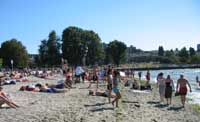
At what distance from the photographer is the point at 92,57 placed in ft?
350

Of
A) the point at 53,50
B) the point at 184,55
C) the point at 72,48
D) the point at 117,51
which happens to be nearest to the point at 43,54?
the point at 53,50

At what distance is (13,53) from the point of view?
91.4m

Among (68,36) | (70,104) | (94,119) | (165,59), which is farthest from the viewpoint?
(165,59)

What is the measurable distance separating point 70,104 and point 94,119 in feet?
11.0

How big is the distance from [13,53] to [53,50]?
12.5 m

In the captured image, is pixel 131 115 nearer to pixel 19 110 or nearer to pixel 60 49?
pixel 19 110

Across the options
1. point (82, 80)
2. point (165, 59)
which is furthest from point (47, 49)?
Result: point (165, 59)

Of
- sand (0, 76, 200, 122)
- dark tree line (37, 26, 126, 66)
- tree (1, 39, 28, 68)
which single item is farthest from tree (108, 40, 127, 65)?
sand (0, 76, 200, 122)

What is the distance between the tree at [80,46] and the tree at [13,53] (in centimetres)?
1098

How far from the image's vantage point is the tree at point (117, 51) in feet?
431

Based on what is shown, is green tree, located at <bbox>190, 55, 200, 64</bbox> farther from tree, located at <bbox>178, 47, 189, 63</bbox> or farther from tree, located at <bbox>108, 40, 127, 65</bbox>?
tree, located at <bbox>108, 40, 127, 65</bbox>

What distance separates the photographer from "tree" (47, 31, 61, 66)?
9851 cm

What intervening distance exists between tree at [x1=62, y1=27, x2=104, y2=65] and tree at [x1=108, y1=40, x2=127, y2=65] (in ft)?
68.8

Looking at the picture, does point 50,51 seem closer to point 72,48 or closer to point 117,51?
point 72,48
